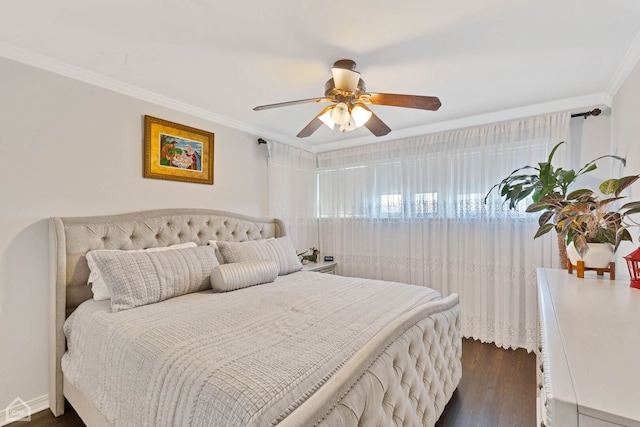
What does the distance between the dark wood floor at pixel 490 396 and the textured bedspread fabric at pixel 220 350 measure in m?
0.72

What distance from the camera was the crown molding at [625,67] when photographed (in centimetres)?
181

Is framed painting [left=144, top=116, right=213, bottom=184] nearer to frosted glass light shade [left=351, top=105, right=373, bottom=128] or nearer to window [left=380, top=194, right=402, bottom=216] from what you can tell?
frosted glass light shade [left=351, top=105, right=373, bottom=128]

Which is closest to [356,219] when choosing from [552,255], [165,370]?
[552,255]

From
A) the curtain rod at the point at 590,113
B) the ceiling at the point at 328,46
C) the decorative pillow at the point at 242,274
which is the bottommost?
the decorative pillow at the point at 242,274

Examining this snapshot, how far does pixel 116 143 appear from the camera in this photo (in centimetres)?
237

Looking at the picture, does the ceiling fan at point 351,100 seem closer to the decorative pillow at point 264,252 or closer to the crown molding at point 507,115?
the decorative pillow at point 264,252

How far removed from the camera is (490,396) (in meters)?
2.08

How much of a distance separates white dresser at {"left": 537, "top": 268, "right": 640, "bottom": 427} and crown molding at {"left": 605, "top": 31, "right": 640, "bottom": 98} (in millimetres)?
1583

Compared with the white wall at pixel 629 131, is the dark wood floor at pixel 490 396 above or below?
below

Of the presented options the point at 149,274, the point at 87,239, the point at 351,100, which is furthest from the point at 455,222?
the point at 87,239

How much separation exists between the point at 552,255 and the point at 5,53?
14.7ft

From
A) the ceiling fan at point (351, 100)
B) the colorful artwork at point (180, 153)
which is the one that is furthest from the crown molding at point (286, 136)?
the ceiling fan at point (351, 100)

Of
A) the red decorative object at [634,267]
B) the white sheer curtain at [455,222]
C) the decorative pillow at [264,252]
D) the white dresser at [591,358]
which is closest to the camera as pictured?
the white dresser at [591,358]

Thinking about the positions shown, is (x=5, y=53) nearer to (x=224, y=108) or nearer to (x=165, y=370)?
(x=224, y=108)
